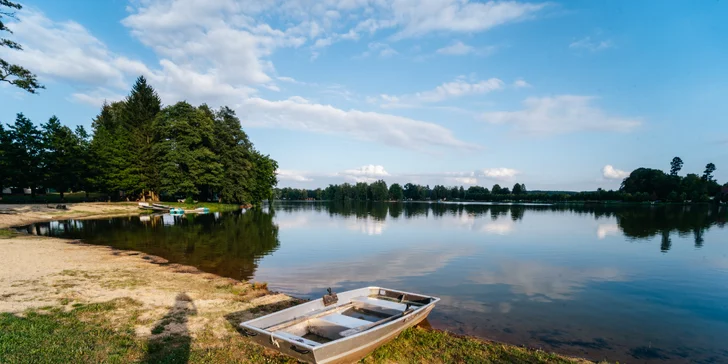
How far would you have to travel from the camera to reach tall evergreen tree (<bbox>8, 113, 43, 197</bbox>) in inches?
1935

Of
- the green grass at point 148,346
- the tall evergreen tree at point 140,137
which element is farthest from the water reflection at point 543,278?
the tall evergreen tree at point 140,137

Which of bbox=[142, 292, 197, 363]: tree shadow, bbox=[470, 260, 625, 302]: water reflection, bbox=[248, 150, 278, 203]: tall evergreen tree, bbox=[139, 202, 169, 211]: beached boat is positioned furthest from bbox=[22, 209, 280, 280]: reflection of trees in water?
bbox=[248, 150, 278, 203]: tall evergreen tree

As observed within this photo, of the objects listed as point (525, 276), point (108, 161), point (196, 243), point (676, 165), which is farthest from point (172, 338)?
point (676, 165)

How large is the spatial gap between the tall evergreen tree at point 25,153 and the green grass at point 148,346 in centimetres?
5901

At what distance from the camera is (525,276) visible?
17.2 m

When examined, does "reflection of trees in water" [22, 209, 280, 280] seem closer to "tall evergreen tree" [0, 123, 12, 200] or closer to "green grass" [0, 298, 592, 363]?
"green grass" [0, 298, 592, 363]

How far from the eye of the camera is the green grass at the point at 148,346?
647 centimetres

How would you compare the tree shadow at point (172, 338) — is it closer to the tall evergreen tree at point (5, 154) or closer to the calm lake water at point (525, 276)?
the calm lake water at point (525, 276)

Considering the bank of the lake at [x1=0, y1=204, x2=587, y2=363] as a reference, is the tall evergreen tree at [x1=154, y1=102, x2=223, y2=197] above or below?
above

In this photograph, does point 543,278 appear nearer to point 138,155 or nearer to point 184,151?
point 184,151

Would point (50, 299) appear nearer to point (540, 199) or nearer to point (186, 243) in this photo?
point (186, 243)

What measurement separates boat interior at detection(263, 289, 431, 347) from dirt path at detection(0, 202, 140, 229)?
38393 mm

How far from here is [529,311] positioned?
468 inches

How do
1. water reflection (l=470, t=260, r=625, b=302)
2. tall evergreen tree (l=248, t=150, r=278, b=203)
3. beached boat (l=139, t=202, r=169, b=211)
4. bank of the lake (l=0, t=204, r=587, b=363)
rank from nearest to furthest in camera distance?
1. bank of the lake (l=0, t=204, r=587, b=363)
2. water reflection (l=470, t=260, r=625, b=302)
3. beached boat (l=139, t=202, r=169, b=211)
4. tall evergreen tree (l=248, t=150, r=278, b=203)
